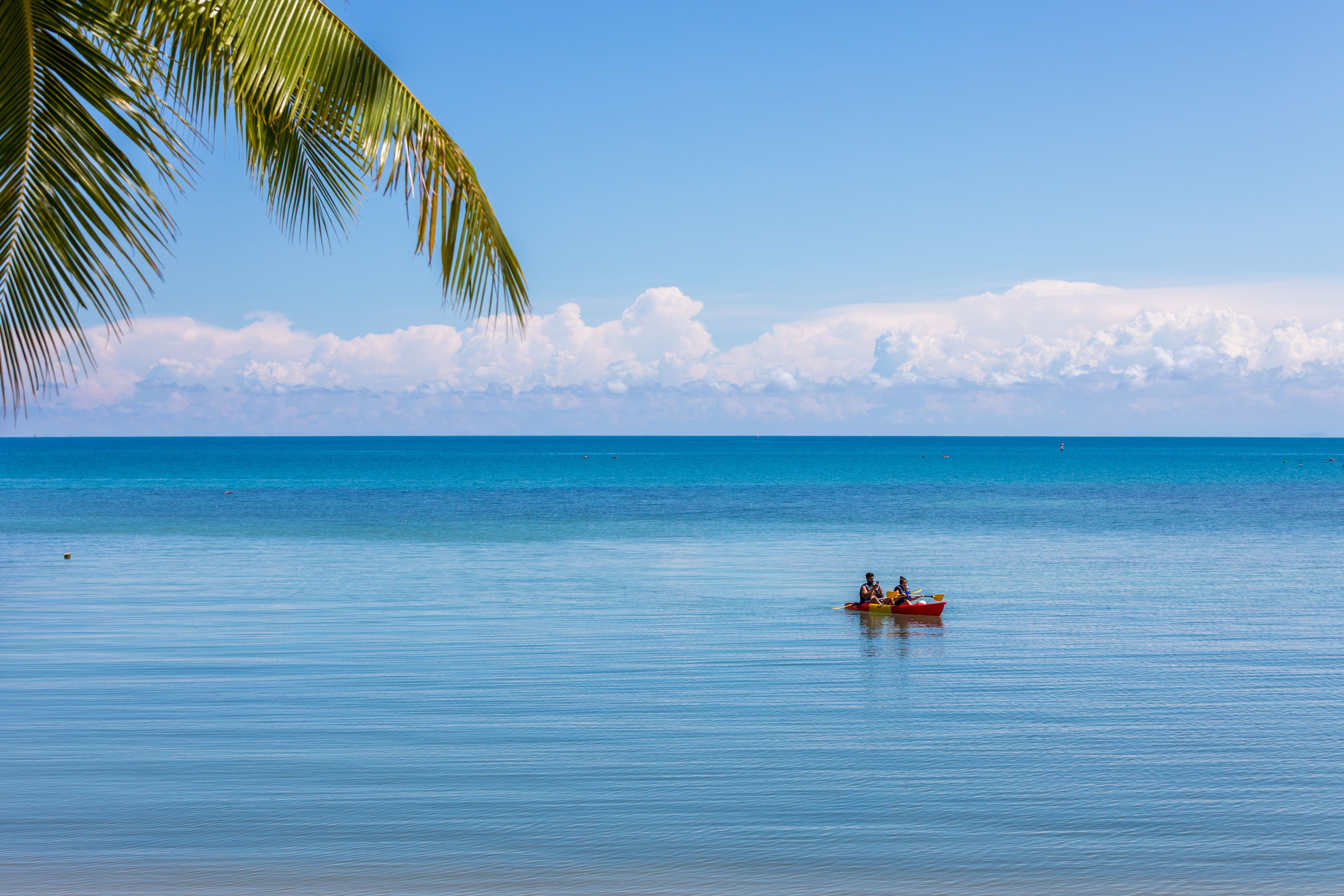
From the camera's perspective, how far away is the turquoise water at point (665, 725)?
365 inches

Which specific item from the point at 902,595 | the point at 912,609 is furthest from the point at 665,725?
the point at 902,595

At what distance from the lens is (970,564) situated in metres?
33.6

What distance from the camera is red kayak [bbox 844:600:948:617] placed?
2314 centimetres

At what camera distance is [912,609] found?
23.2 m

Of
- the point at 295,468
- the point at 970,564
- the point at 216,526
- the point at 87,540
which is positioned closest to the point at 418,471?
the point at 295,468

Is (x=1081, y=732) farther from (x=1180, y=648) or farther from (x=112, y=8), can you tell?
(x=112, y=8)

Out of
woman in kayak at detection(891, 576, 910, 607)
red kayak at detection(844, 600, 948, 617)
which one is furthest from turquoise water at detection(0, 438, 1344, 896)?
woman in kayak at detection(891, 576, 910, 607)

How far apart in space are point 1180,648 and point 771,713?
30.4 feet

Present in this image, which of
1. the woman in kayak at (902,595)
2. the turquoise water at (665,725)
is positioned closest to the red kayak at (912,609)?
the woman in kayak at (902,595)

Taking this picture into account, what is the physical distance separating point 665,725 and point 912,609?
36.0 ft

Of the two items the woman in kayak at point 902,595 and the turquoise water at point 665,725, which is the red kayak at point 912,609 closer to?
the woman in kayak at point 902,595

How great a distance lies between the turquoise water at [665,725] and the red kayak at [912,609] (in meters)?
0.36

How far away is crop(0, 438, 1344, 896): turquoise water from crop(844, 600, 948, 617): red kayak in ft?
1.19

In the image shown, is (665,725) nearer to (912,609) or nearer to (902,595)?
(912,609)
